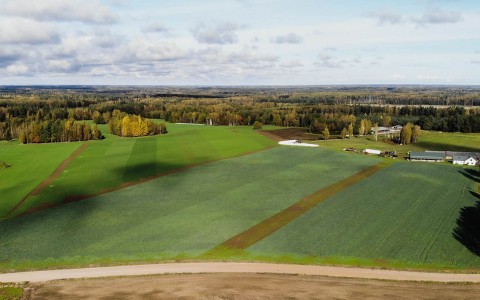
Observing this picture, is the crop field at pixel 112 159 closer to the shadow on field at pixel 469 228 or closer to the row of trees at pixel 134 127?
the row of trees at pixel 134 127

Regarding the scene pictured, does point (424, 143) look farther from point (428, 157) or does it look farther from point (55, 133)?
point (55, 133)

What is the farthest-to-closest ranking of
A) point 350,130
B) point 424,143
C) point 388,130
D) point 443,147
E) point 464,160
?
point 388,130, point 350,130, point 424,143, point 443,147, point 464,160

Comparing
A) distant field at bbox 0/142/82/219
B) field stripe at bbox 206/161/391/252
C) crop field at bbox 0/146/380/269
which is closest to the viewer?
crop field at bbox 0/146/380/269

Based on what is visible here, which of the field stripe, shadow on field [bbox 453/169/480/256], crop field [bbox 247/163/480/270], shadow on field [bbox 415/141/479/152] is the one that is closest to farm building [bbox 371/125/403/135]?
shadow on field [bbox 415/141/479/152]

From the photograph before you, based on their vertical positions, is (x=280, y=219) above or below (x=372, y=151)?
below

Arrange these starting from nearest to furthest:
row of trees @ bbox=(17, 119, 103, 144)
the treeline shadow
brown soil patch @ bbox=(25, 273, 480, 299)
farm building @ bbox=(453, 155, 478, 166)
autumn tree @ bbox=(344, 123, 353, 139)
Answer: brown soil patch @ bbox=(25, 273, 480, 299) < the treeline shadow < farm building @ bbox=(453, 155, 478, 166) < row of trees @ bbox=(17, 119, 103, 144) < autumn tree @ bbox=(344, 123, 353, 139)

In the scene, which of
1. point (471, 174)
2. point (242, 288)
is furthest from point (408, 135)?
point (242, 288)

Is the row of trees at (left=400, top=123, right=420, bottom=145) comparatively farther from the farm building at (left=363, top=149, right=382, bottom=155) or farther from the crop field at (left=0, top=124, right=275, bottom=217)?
the crop field at (left=0, top=124, right=275, bottom=217)
